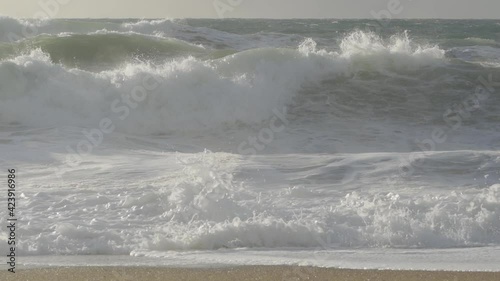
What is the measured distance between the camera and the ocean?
5.39 m

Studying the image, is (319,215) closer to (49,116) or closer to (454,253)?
(454,253)

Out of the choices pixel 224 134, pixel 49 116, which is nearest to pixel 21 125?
pixel 49 116

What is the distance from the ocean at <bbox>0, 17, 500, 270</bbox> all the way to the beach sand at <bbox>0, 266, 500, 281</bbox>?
0.22m

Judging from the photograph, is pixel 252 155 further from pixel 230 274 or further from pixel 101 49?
pixel 101 49

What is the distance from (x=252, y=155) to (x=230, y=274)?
4130 mm

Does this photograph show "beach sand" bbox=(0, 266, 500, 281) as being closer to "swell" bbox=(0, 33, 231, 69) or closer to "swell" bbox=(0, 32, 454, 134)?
"swell" bbox=(0, 32, 454, 134)

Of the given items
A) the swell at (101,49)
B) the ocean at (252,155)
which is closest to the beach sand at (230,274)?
the ocean at (252,155)

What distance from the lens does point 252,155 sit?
28.0ft

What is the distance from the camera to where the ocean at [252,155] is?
17.7ft

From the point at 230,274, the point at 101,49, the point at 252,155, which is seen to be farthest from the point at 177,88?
the point at 230,274

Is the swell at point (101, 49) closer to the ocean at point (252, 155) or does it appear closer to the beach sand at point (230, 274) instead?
the ocean at point (252, 155)

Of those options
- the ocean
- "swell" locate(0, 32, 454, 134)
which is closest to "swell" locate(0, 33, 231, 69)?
the ocean

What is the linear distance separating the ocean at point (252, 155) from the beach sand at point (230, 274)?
0.22 m

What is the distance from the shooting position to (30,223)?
5582 millimetres
